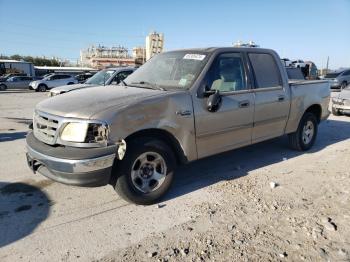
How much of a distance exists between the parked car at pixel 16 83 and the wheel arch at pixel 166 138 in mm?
34128

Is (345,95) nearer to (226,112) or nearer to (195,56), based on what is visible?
(226,112)

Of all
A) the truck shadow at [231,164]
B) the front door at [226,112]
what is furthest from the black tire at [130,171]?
the front door at [226,112]

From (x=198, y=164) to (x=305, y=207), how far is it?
2.06m

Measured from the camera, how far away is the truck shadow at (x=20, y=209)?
3453 mm

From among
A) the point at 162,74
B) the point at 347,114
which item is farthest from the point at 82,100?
the point at 347,114

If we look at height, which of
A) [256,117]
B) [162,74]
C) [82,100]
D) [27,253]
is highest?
[162,74]

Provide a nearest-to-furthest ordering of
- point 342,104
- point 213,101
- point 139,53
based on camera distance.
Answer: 1. point 213,101
2. point 342,104
3. point 139,53

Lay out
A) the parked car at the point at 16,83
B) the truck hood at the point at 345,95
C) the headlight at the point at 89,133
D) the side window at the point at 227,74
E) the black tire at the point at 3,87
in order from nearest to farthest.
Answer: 1. the headlight at the point at 89,133
2. the side window at the point at 227,74
3. the truck hood at the point at 345,95
4. the black tire at the point at 3,87
5. the parked car at the point at 16,83

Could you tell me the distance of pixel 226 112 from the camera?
15.4 feet

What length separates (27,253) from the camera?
3.11m

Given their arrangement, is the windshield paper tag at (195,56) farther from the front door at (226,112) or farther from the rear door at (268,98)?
the rear door at (268,98)

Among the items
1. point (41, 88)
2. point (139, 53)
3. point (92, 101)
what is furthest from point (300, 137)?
point (139, 53)

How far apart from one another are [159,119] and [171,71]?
1.14 m

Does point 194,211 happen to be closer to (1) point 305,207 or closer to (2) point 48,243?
(1) point 305,207
